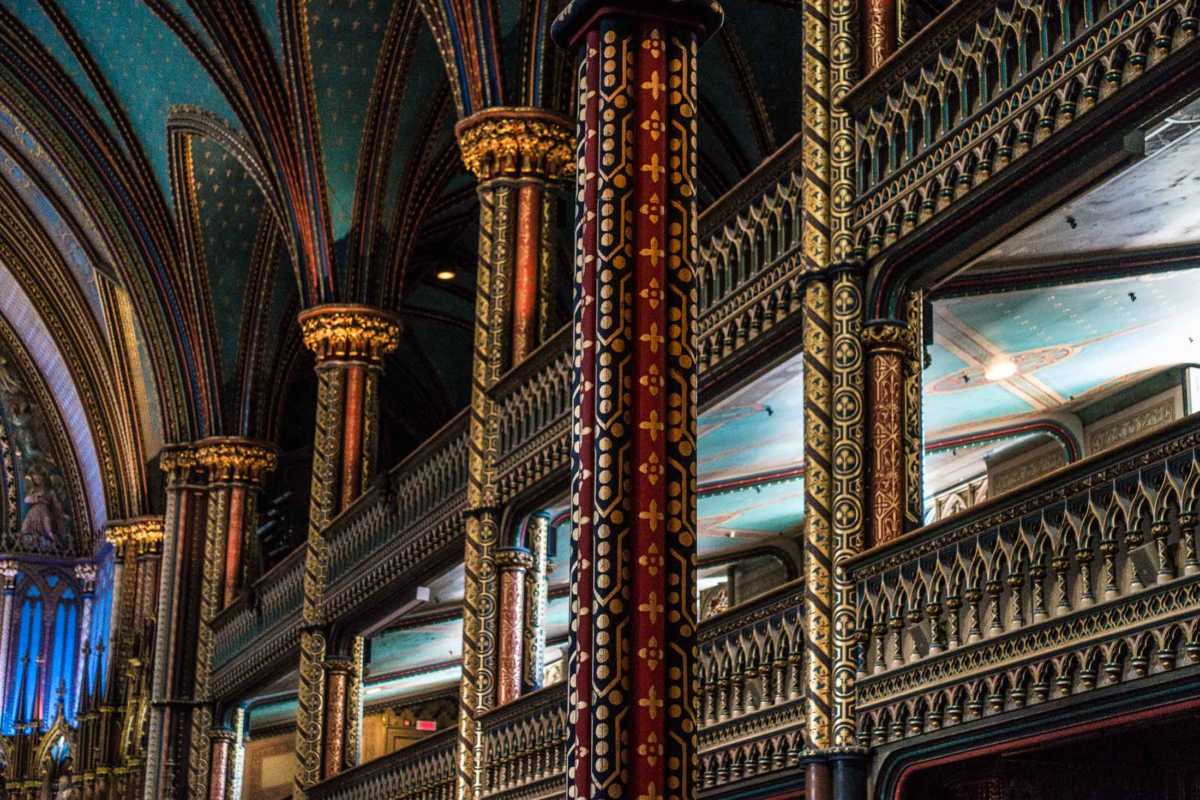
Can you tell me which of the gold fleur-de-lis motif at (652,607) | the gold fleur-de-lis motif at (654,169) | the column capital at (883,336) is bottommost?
the gold fleur-de-lis motif at (652,607)

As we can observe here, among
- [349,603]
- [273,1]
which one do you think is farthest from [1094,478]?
[273,1]

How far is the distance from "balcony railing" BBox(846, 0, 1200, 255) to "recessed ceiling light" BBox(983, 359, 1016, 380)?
3.49m

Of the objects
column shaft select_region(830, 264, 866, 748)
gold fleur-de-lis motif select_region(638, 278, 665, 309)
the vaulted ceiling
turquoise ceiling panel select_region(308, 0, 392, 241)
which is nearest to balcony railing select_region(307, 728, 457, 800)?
the vaulted ceiling

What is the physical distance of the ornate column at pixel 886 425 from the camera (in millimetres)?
Result: 11141

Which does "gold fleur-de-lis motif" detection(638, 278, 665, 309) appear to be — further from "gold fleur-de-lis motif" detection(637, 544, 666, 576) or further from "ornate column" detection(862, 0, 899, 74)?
"ornate column" detection(862, 0, 899, 74)

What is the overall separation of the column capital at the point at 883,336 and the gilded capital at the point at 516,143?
634cm

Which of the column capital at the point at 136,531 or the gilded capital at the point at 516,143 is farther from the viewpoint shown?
the column capital at the point at 136,531

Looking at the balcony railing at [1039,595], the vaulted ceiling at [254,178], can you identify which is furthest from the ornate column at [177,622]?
the balcony railing at [1039,595]

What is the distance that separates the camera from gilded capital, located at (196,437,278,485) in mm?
25594

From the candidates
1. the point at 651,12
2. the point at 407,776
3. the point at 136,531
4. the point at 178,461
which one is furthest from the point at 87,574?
the point at 651,12

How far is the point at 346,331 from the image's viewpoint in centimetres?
2127

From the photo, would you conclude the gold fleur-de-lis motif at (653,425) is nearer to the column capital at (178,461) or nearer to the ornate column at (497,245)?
the ornate column at (497,245)

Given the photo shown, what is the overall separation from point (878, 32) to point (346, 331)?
33.7ft

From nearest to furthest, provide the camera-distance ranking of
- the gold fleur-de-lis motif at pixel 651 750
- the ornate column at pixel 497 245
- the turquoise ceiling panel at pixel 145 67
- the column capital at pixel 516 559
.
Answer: the gold fleur-de-lis motif at pixel 651 750, the column capital at pixel 516 559, the ornate column at pixel 497 245, the turquoise ceiling panel at pixel 145 67
